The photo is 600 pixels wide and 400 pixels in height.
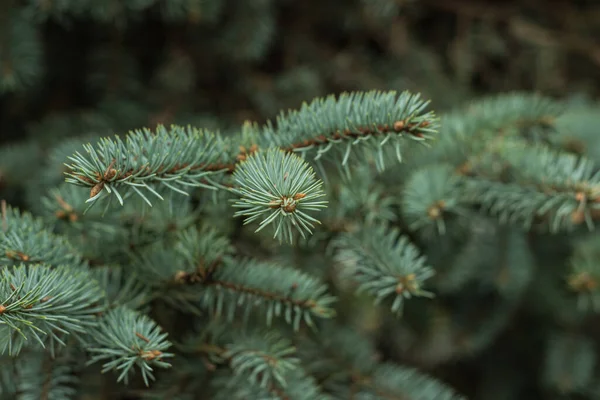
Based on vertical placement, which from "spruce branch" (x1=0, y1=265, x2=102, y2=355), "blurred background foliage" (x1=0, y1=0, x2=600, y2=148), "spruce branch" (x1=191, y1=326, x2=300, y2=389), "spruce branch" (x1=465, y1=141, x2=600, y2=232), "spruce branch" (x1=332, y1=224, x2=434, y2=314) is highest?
"blurred background foliage" (x1=0, y1=0, x2=600, y2=148)

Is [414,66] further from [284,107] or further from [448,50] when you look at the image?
[284,107]

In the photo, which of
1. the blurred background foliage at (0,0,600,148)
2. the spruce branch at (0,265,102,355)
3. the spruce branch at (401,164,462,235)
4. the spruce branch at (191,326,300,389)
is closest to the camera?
the spruce branch at (0,265,102,355)

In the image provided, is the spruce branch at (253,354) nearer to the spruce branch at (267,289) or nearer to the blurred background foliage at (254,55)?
the spruce branch at (267,289)

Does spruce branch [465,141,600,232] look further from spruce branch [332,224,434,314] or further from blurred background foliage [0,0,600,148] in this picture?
blurred background foliage [0,0,600,148]

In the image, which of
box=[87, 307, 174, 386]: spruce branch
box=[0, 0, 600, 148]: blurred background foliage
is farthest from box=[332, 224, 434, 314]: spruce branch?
box=[0, 0, 600, 148]: blurred background foliage

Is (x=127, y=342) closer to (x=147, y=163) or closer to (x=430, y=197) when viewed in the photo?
(x=147, y=163)

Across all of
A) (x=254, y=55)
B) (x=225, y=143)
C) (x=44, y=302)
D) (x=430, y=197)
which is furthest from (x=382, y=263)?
Answer: (x=254, y=55)

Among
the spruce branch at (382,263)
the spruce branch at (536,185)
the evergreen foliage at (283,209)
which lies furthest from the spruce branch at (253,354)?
the spruce branch at (536,185)

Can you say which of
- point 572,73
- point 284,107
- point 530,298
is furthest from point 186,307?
point 572,73
